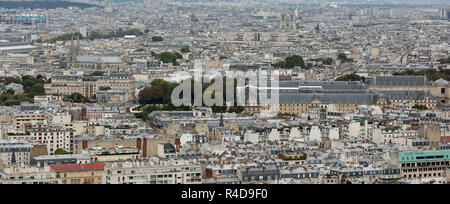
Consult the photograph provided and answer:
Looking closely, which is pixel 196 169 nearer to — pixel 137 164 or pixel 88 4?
pixel 137 164

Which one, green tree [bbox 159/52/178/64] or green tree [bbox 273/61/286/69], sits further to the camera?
green tree [bbox 159/52/178/64]

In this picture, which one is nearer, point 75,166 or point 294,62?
point 75,166

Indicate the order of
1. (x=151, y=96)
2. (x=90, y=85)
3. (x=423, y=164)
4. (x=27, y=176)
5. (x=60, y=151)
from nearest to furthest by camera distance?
(x=27, y=176) < (x=423, y=164) < (x=60, y=151) < (x=151, y=96) < (x=90, y=85)

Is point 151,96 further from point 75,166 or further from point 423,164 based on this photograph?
point 75,166

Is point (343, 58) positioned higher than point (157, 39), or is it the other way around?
point (343, 58)

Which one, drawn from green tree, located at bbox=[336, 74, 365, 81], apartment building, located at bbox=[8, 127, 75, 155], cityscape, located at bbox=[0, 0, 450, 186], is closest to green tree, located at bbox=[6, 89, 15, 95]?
cityscape, located at bbox=[0, 0, 450, 186]

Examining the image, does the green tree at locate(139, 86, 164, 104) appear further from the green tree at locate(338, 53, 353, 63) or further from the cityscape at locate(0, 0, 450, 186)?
the green tree at locate(338, 53, 353, 63)

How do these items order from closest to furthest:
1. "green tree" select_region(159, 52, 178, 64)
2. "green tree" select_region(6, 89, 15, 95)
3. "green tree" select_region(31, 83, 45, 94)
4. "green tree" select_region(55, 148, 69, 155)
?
"green tree" select_region(55, 148, 69, 155)
"green tree" select_region(6, 89, 15, 95)
"green tree" select_region(31, 83, 45, 94)
"green tree" select_region(159, 52, 178, 64)

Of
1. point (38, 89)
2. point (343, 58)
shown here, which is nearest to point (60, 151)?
point (38, 89)

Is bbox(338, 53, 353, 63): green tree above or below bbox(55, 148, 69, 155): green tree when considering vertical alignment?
below
